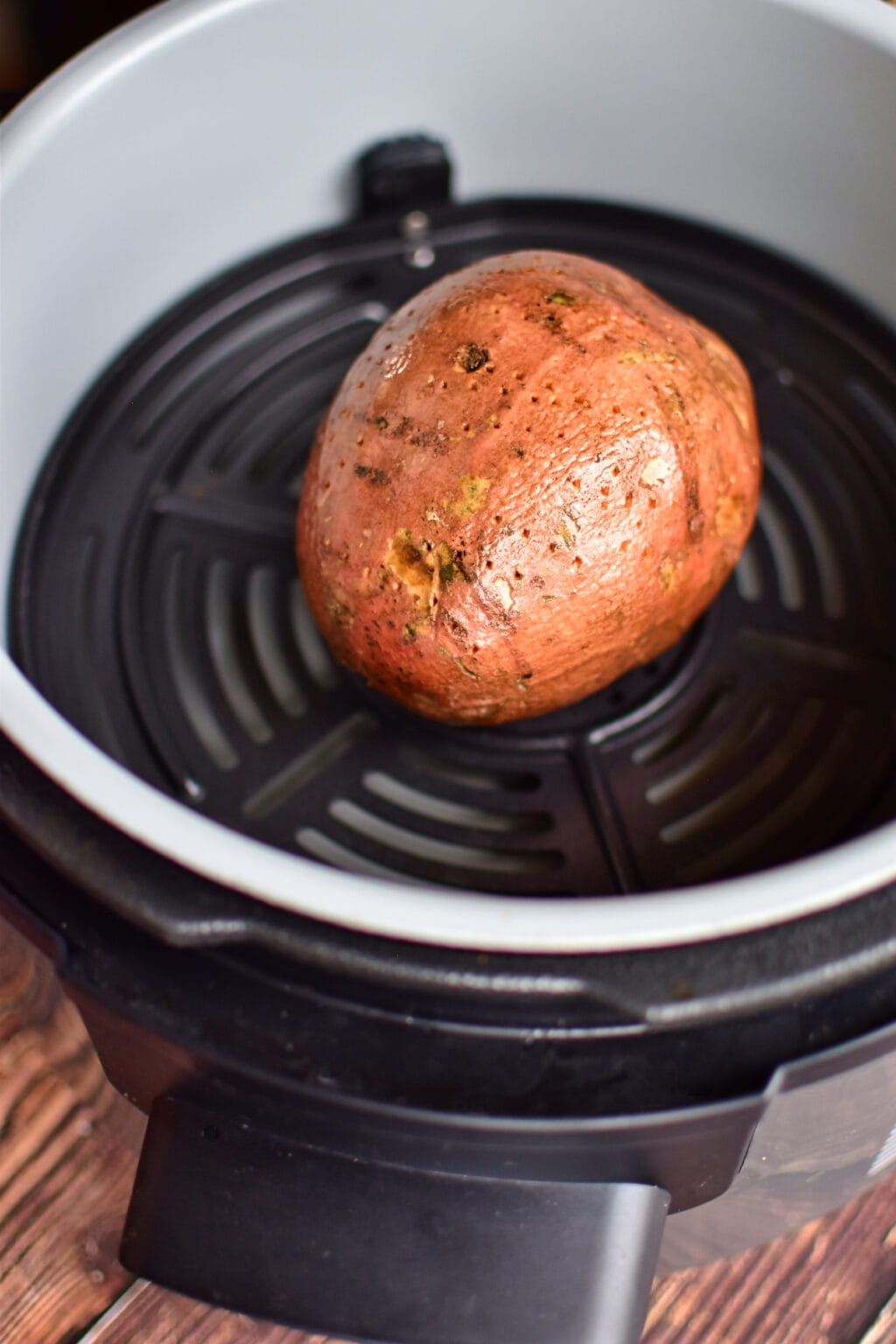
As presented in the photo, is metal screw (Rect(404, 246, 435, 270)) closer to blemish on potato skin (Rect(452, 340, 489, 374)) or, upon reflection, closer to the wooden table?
blemish on potato skin (Rect(452, 340, 489, 374))

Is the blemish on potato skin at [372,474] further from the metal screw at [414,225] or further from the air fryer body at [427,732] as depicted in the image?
the metal screw at [414,225]

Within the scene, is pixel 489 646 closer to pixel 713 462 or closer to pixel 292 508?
pixel 713 462

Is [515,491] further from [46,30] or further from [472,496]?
[46,30]

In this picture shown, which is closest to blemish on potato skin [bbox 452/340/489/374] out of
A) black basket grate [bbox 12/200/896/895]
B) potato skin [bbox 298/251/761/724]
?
potato skin [bbox 298/251/761/724]

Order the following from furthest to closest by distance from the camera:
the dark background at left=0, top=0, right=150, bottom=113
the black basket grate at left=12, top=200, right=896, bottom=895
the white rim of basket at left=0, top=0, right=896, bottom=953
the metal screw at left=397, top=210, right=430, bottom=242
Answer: the dark background at left=0, top=0, right=150, bottom=113, the metal screw at left=397, top=210, right=430, bottom=242, the black basket grate at left=12, top=200, right=896, bottom=895, the white rim of basket at left=0, top=0, right=896, bottom=953

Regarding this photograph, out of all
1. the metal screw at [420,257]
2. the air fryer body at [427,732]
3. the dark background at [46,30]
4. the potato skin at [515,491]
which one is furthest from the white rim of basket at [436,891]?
the dark background at [46,30]

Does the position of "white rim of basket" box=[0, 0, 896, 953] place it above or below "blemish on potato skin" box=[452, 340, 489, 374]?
below
